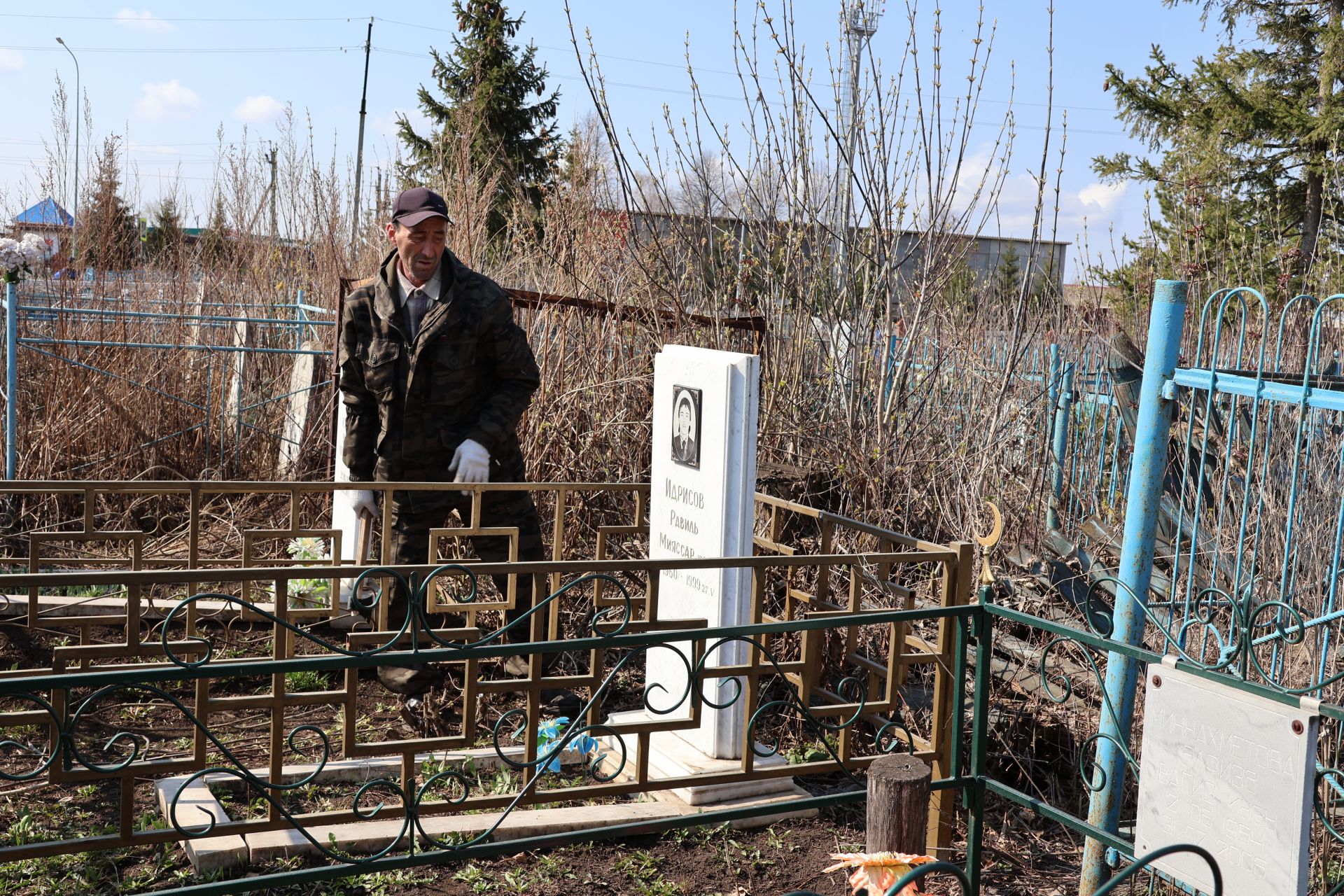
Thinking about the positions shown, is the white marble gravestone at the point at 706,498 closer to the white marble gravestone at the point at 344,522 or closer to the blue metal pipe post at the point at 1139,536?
the blue metal pipe post at the point at 1139,536

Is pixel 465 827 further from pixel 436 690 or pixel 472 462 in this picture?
pixel 472 462

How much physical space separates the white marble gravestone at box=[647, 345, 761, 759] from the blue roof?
7124 mm

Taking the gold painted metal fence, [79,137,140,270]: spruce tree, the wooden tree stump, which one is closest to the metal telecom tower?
the gold painted metal fence

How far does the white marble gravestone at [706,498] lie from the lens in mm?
3965

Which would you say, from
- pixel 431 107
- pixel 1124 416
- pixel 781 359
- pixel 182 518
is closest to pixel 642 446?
pixel 781 359

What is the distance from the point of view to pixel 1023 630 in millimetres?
5199

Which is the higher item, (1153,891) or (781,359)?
(781,359)

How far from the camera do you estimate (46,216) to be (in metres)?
10.0

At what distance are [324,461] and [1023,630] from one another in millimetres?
5275

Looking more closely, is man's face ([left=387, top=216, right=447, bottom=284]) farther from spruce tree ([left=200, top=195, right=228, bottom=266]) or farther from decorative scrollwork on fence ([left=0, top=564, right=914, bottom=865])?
spruce tree ([left=200, top=195, right=228, bottom=266])

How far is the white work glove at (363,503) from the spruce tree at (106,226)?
17.7 ft

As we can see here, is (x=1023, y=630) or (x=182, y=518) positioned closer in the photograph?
(x=1023, y=630)

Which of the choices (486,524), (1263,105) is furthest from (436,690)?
(1263,105)

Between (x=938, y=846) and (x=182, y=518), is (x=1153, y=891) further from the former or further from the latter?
(x=182, y=518)
